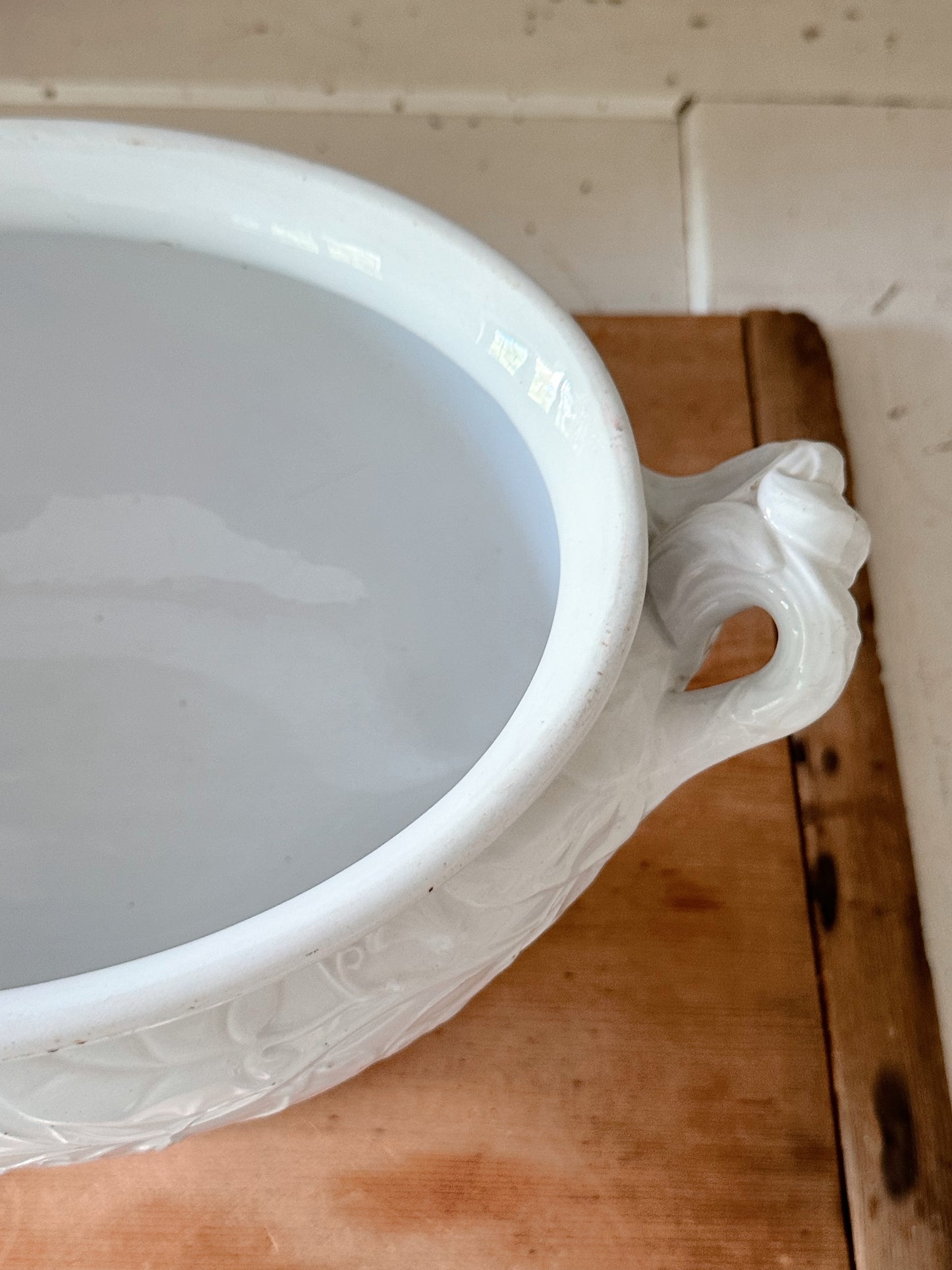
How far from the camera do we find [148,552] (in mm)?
441

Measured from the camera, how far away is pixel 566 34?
567 mm

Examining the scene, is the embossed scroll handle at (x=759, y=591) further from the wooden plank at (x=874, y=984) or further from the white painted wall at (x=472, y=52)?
the white painted wall at (x=472, y=52)

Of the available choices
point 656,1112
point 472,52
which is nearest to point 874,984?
point 656,1112

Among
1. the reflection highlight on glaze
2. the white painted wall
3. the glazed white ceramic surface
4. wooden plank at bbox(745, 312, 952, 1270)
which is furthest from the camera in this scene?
the white painted wall

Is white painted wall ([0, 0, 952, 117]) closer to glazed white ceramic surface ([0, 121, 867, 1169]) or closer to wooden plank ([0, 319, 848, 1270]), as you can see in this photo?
glazed white ceramic surface ([0, 121, 867, 1169])

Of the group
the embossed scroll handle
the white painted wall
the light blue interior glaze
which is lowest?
the embossed scroll handle

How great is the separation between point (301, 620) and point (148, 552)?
0.07m

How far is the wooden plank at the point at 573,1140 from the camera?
0.30 meters

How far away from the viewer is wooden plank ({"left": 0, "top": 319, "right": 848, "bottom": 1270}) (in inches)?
11.7

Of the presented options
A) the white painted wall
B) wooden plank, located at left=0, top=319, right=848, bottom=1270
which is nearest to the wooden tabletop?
wooden plank, located at left=0, top=319, right=848, bottom=1270

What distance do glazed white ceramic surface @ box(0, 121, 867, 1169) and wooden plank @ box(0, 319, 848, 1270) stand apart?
59 millimetres

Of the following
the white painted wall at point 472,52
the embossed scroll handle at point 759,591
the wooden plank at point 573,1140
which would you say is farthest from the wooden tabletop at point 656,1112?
the white painted wall at point 472,52

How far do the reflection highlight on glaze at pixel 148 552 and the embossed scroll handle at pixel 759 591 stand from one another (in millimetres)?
185

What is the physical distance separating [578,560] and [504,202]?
33cm
